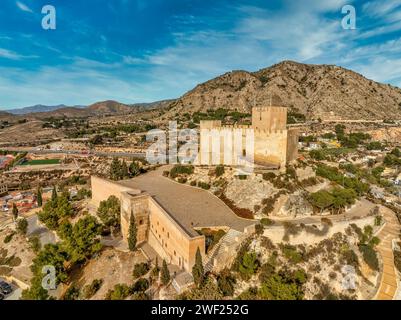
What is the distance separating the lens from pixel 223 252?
18703mm

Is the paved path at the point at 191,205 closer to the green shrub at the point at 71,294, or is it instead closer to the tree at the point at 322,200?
the tree at the point at 322,200

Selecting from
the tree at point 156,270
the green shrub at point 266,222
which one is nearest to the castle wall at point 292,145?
the green shrub at point 266,222

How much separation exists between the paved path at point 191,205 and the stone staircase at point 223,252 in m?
0.89

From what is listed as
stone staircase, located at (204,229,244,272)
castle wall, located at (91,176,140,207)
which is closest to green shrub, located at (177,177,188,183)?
castle wall, located at (91,176,140,207)

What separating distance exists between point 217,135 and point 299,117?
194 ft

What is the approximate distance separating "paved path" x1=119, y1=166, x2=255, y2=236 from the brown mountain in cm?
5628

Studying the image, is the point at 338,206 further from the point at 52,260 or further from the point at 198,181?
the point at 52,260

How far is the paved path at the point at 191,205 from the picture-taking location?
21188 millimetres

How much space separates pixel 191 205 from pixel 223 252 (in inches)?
273

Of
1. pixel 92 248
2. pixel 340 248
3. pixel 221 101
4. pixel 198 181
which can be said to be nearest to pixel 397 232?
pixel 340 248

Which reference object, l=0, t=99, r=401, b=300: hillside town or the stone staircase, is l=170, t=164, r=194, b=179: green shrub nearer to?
l=0, t=99, r=401, b=300: hillside town

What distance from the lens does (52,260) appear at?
20.5 m

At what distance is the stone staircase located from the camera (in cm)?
1817
